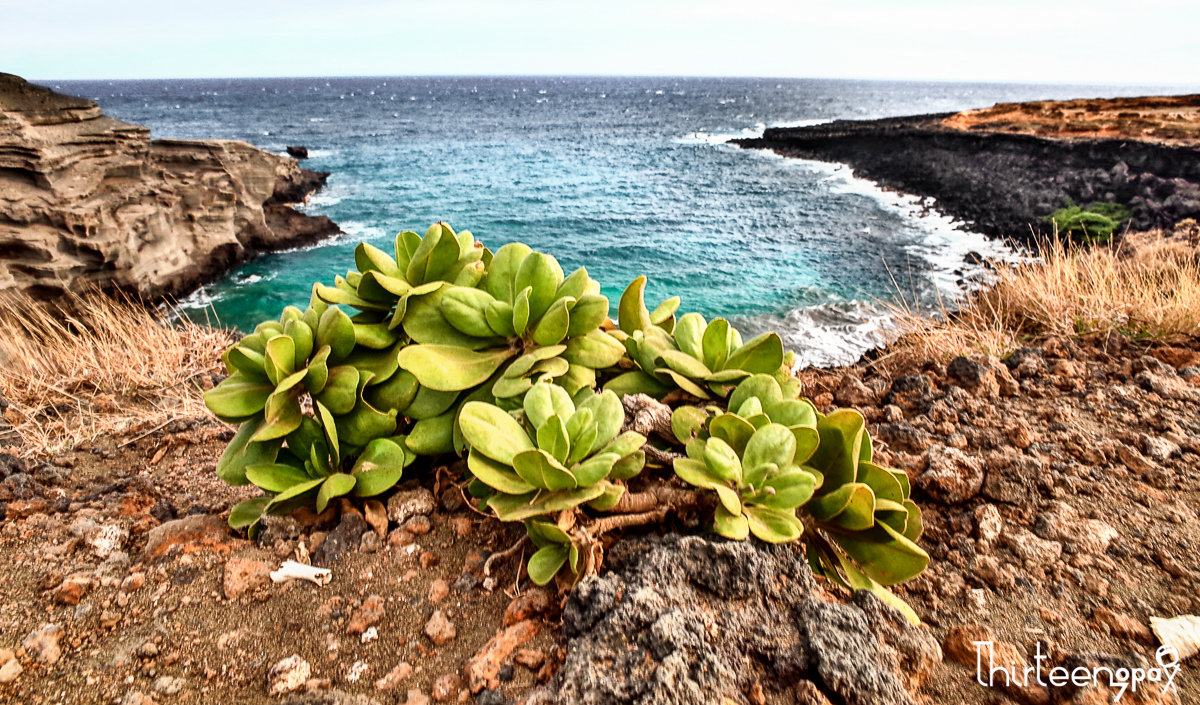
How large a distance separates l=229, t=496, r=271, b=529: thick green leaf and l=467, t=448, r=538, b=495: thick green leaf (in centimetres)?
69

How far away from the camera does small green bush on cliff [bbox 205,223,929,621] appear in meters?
1.38

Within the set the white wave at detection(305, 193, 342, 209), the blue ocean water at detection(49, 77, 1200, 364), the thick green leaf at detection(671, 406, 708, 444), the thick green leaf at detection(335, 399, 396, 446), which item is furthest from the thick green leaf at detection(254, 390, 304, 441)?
the white wave at detection(305, 193, 342, 209)

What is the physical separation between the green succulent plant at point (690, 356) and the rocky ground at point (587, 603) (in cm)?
55

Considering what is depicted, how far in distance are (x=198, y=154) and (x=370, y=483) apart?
16.3m

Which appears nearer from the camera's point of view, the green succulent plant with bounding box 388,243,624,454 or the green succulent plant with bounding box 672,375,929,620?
the green succulent plant with bounding box 672,375,929,620

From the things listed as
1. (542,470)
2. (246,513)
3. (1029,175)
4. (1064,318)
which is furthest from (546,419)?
(1029,175)

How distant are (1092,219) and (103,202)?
870 inches

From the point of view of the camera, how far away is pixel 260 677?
120cm

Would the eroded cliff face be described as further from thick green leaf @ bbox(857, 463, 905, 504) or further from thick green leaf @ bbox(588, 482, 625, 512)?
thick green leaf @ bbox(857, 463, 905, 504)

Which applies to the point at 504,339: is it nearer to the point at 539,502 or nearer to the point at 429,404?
the point at 429,404

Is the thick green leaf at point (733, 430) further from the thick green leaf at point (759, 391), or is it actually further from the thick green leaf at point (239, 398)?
the thick green leaf at point (239, 398)

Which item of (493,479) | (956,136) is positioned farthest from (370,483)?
(956,136)

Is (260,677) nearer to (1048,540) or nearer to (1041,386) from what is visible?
(1048,540)

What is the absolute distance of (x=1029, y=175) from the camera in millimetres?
21625
